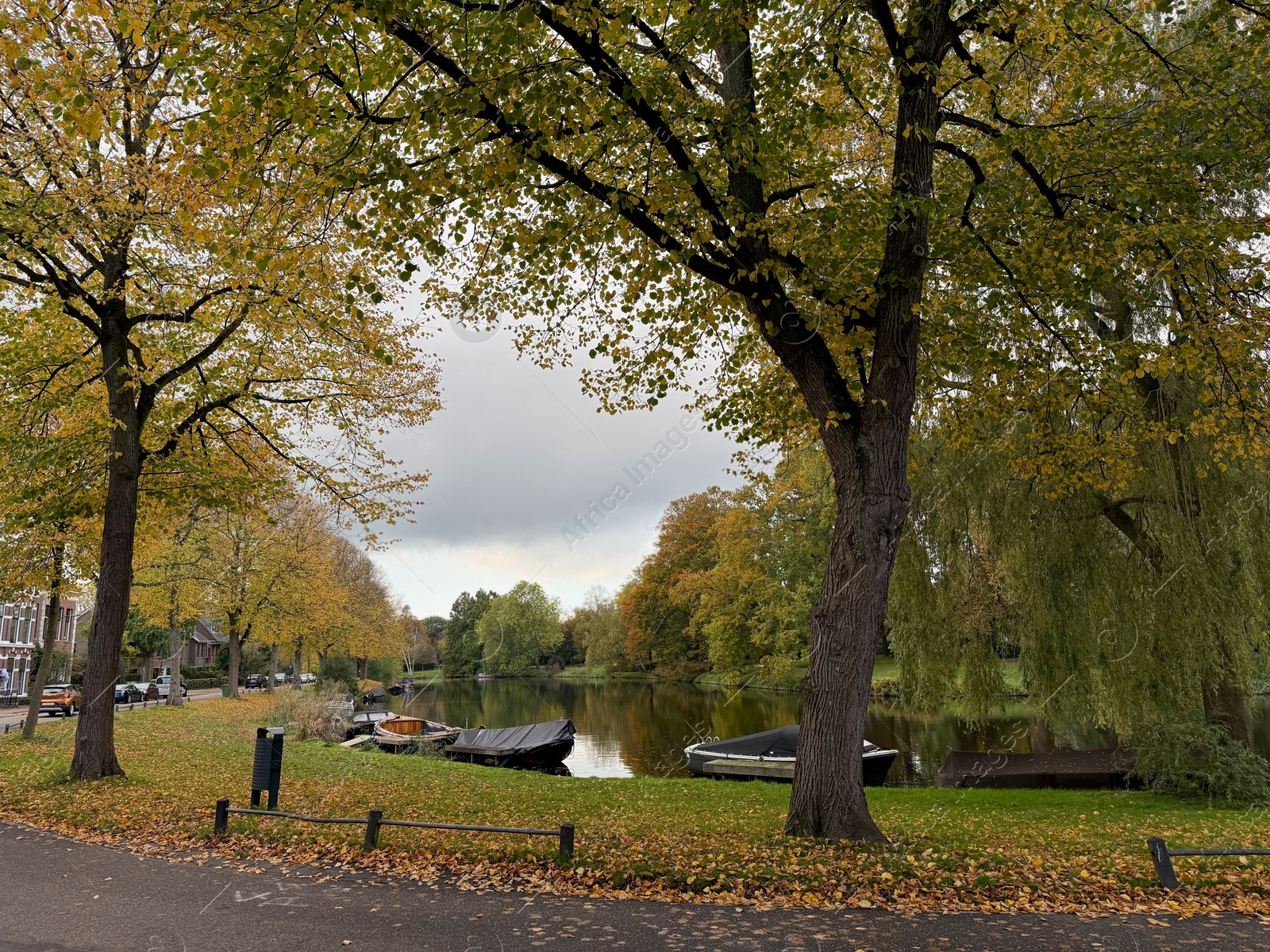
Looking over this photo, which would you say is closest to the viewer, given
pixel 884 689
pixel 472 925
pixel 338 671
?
pixel 472 925

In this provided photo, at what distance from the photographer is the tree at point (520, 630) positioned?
227 feet

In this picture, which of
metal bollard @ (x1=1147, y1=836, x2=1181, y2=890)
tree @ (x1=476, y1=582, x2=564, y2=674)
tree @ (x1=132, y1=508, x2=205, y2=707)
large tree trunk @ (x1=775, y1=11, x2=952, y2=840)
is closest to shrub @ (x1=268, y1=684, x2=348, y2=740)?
tree @ (x1=132, y1=508, x2=205, y2=707)

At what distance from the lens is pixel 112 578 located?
11359 mm

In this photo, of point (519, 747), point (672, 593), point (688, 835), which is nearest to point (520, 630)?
point (672, 593)

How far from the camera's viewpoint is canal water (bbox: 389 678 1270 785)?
64.7 ft

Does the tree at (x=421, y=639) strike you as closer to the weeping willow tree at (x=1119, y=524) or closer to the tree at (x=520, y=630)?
the tree at (x=520, y=630)

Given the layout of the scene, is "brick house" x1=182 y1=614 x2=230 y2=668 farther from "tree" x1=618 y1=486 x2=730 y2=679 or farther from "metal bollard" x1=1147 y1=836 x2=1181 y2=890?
"metal bollard" x1=1147 y1=836 x2=1181 y2=890

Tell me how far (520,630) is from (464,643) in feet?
40.8

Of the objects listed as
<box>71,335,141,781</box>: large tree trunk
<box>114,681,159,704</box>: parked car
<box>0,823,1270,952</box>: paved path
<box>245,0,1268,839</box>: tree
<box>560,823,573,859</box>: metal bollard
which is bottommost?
<box>114,681,159,704</box>: parked car

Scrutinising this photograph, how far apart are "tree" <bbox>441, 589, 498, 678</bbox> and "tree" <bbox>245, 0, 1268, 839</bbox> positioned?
2839 inches

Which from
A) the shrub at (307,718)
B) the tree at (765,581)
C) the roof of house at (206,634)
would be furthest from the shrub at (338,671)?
the roof of house at (206,634)

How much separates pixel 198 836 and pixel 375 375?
334 inches

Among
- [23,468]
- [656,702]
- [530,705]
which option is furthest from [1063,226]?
[530,705]

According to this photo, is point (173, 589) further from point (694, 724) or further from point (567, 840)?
point (567, 840)
